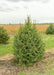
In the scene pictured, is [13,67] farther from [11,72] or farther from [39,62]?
[39,62]

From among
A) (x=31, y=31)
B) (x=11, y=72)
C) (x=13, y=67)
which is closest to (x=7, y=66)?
(x=13, y=67)

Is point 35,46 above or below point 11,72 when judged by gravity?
above

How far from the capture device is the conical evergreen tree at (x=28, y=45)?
4.60m

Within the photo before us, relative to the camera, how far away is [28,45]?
4.56 metres

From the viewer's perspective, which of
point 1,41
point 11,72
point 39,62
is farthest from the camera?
point 1,41

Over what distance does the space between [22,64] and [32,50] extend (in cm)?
90

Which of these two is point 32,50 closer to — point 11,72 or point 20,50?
point 20,50

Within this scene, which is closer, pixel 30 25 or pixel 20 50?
pixel 20 50

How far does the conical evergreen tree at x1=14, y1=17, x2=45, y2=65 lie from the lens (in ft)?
15.1

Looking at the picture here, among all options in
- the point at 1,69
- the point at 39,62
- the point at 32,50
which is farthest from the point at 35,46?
the point at 1,69

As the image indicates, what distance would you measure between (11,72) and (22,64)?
704mm

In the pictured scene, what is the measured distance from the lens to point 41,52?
195 inches

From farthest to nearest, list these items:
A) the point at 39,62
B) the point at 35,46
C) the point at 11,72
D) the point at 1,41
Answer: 1. the point at 1,41
2. the point at 39,62
3. the point at 35,46
4. the point at 11,72

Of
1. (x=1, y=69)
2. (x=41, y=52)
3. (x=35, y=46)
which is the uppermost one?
(x=35, y=46)
